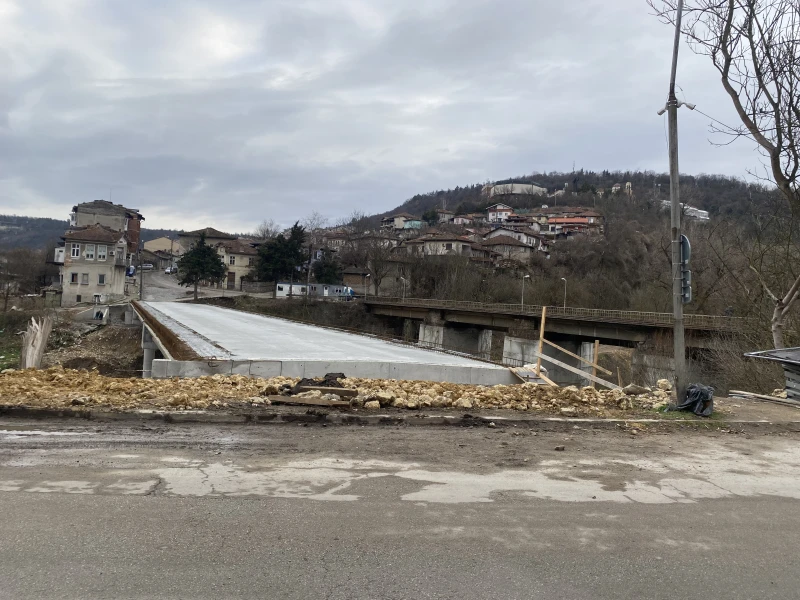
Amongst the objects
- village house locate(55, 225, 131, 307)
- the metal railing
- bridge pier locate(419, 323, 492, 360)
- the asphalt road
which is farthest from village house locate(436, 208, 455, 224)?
the asphalt road

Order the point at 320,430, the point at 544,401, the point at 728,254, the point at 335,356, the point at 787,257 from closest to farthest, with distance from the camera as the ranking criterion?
the point at 320,430 < the point at 544,401 < the point at 335,356 < the point at 787,257 < the point at 728,254

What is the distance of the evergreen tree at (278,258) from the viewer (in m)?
82.8

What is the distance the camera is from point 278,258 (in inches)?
3255

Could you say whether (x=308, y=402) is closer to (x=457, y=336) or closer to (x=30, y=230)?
(x=457, y=336)

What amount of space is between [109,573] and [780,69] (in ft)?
66.5

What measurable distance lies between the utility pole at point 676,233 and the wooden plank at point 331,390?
18.6ft

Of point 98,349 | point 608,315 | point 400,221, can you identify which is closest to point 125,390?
point 98,349

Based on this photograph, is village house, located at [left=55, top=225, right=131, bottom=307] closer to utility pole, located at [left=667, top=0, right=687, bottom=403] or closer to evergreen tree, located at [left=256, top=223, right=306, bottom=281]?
evergreen tree, located at [left=256, top=223, right=306, bottom=281]

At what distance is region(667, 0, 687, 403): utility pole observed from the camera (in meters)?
10.0

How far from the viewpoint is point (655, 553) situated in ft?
13.6

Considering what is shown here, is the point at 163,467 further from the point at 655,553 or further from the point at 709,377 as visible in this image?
the point at 709,377

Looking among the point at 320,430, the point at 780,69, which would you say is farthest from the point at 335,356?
the point at 780,69

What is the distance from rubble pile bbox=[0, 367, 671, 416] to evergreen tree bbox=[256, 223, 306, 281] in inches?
2844

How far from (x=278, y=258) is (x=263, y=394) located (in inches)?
2966
